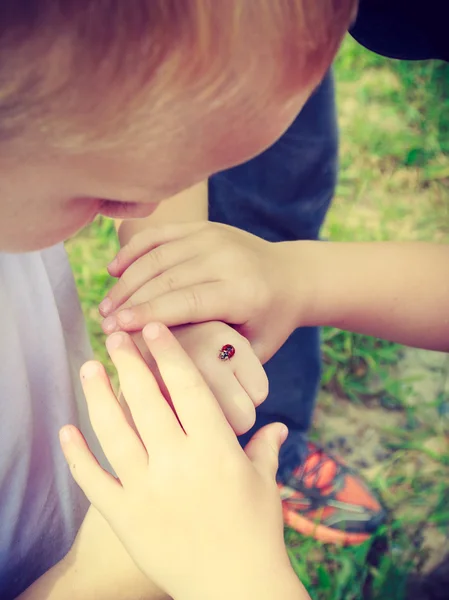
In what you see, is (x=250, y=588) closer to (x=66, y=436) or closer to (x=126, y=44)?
(x=66, y=436)

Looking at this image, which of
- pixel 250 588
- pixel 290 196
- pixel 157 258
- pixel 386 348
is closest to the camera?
pixel 250 588

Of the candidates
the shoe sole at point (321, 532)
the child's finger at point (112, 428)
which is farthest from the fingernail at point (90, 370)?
the shoe sole at point (321, 532)

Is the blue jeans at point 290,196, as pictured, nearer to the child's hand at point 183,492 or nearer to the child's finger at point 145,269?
the child's finger at point 145,269

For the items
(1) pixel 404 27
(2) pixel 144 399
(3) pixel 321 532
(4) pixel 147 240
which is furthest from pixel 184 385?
(3) pixel 321 532

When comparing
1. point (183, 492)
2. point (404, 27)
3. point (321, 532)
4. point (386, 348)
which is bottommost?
point (321, 532)

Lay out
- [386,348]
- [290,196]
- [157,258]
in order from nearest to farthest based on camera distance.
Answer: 1. [157,258]
2. [290,196]
3. [386,348]

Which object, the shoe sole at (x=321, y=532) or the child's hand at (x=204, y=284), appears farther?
the shoe sole at (x=321, y=532)

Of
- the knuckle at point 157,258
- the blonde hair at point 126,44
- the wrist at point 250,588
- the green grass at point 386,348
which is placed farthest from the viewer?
the green grass at point 386,348
